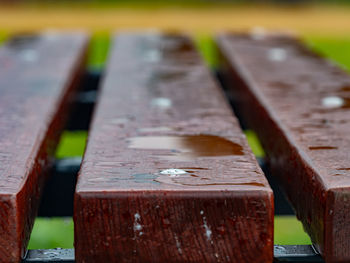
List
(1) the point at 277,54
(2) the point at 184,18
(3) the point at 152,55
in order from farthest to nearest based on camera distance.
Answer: (2) the point at 184,18 → (3) the point at 152,55 → (1) the point at 277,54

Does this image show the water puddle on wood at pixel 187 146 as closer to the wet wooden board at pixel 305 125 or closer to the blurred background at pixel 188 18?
the wet wooden board at pixel 305 125

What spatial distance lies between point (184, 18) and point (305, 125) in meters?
9.00

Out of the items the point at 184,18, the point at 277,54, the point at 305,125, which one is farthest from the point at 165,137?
the point at 184,18

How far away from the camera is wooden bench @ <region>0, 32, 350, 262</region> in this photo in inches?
34.1

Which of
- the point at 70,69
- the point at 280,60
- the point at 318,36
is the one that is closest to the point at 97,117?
the point at 70,69

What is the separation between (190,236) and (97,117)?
476mm

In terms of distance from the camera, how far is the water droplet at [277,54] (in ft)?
6.63

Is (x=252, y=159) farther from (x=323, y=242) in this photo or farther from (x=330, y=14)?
(x=330, y=14)

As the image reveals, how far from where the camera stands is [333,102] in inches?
54.1

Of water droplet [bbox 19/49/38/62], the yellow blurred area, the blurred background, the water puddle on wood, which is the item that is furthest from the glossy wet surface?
the yellow blurred area

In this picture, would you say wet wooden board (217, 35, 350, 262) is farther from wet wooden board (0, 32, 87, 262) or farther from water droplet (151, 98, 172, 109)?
wet wooden board (0, 32, 87, 262)

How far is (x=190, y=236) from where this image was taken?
0.87 metres

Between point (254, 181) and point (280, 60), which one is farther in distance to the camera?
point (280, 60)

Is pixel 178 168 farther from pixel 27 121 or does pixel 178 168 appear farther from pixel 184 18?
pixel 184 18
